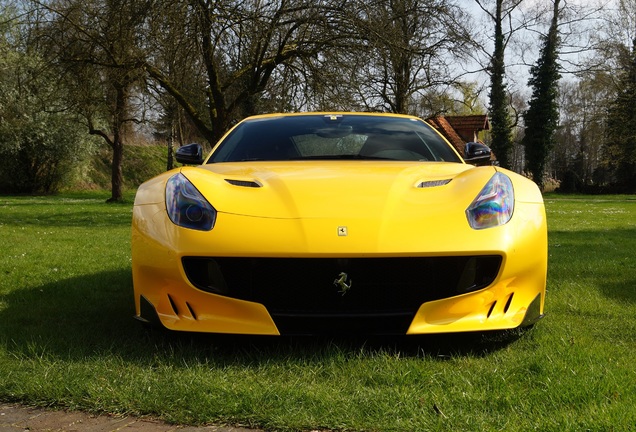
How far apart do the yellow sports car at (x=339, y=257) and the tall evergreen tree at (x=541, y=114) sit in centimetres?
3890

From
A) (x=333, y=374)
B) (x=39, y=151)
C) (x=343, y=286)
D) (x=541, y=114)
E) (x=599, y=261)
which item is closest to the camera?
(x=333, y=374)

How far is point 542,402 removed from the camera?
7.17 feet

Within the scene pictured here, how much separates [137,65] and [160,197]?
11.0 m

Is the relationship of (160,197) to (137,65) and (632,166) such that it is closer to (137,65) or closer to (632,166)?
(137,65)

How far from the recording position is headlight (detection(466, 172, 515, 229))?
2762 millimetres

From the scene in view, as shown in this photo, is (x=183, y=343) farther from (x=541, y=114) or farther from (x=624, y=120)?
(x=541, y=114)

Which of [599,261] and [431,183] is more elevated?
[431,183]

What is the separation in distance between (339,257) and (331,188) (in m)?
0.51

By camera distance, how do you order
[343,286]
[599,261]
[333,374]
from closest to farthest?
[333,374], [343,286], [599,261]

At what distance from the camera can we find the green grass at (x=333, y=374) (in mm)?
2086

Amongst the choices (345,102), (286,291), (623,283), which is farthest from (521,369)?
(345,102)

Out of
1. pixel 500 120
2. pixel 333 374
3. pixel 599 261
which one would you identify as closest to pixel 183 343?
pixel 333 374

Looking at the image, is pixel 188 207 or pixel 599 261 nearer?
pixel 188 207

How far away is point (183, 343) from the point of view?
2926 millimetres
